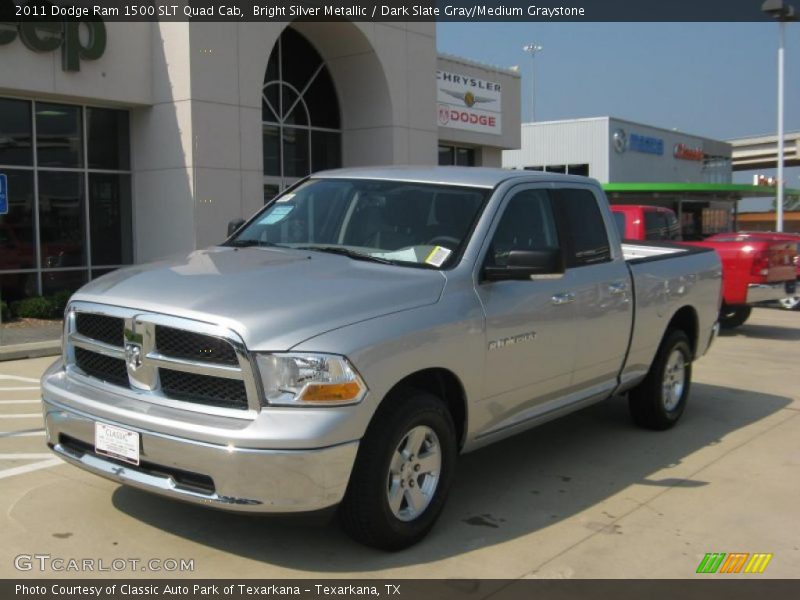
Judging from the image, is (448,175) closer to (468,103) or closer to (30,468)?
(30,468)

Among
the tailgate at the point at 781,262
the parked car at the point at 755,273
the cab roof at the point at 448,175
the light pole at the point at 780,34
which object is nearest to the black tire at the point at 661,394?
the cab roof at the point at 448,175

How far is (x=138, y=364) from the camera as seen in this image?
4.08 meters

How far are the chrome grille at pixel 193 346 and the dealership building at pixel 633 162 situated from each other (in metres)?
35.0

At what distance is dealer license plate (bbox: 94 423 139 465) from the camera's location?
156 inches

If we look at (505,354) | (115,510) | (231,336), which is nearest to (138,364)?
(231,336)

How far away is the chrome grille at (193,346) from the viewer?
385 centimetres

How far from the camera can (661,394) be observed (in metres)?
6.88

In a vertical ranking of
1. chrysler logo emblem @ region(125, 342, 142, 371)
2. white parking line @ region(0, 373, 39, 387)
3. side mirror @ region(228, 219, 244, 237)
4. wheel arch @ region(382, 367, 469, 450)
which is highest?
side mirror @ region(228, 219, 244, 237)

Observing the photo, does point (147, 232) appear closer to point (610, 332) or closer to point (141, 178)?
point (141, 178)

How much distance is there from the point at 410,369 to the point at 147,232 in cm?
1304

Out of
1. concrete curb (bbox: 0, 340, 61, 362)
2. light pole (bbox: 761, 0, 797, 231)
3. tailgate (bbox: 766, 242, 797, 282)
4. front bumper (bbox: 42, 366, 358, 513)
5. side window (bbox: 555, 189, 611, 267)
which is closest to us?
front bumper (bbox: 42, 366, 358, 513)

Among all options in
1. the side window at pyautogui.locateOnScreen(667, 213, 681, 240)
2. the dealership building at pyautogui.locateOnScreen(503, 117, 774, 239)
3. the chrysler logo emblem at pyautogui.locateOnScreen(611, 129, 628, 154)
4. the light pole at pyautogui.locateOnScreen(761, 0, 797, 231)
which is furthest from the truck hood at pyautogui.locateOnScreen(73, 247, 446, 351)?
the chrysler logo emblem at pyautogui.locateOnScreen(611, 129, 628, 154)

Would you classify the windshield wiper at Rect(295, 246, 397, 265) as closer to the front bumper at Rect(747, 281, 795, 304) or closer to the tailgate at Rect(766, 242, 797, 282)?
the front bumper at Rect(747, 281, 795, 304)

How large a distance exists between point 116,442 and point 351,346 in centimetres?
122
